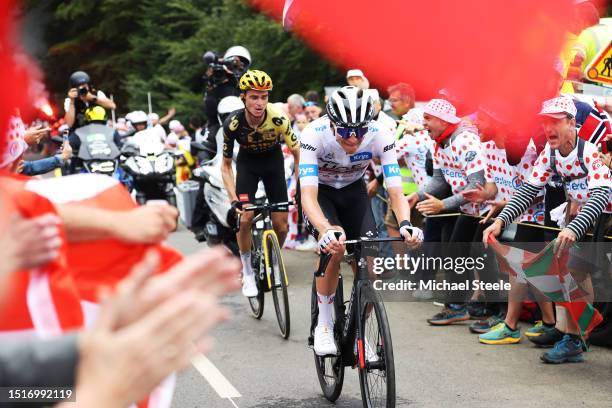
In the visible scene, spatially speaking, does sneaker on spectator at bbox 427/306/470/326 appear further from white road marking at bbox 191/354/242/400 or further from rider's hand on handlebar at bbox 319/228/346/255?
rider's hand on handlebar at bbox 319/228/346/255

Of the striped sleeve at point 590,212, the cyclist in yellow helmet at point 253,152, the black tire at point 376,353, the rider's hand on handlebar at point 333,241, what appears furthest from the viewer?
the cyclist in yellow helmet at point 253,152

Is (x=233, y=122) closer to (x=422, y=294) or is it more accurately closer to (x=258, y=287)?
(x=258, y=287)

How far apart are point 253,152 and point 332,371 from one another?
3441 millimetres

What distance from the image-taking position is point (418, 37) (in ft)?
60.0

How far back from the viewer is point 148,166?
15.7 m

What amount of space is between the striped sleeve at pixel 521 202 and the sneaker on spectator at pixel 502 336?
0.98m

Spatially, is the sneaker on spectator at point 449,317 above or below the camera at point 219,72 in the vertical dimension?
below

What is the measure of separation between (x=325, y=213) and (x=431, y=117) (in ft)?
8.09

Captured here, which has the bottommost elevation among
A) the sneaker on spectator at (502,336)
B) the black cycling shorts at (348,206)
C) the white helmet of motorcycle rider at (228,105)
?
the sneaker on spectator at (502,336)

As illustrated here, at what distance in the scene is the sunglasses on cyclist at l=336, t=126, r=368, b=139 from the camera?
576 centimetres

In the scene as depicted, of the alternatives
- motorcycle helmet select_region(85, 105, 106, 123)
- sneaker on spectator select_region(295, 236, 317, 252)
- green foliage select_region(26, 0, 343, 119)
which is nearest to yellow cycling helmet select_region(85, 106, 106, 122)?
motorcycle helmet select_region(85, 105, 106, 123)

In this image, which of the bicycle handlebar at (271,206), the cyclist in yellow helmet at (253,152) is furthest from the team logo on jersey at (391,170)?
the cyclist in yellow helmet at (253,152)

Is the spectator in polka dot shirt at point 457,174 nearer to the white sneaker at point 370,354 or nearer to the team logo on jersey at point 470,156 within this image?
the team logo on jersey at point 470,156

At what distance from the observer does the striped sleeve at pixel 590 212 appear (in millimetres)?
6383
